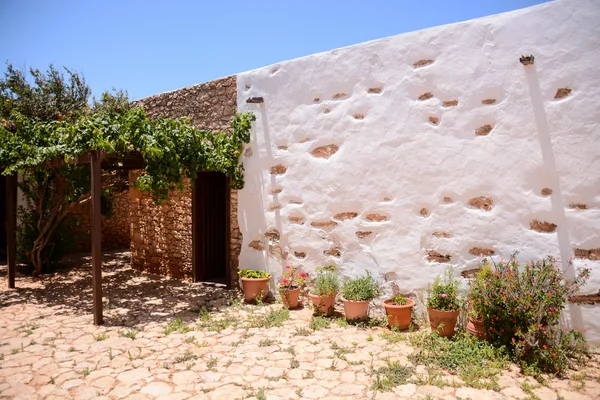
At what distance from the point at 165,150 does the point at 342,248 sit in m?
2.80

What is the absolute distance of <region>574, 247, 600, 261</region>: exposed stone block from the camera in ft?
12.9

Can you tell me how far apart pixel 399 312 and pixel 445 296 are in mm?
602

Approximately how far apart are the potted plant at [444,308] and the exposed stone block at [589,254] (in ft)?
3.95

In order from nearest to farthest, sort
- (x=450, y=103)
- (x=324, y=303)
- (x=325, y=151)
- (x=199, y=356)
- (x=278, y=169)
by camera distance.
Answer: (x=199, y=356)
(x=450, y=103)
(x=324, y=303)
(x=325, y=151)
(x=278, y=169)

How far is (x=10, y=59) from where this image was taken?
424 inches

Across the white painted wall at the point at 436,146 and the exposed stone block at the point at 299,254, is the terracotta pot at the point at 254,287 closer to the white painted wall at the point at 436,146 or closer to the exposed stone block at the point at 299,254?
the white painted wall at the point at 436,146

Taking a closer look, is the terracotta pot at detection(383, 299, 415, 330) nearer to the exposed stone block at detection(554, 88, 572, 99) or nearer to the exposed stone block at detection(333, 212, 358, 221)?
the exposed stone block at detection(333, 212, 358, 221)

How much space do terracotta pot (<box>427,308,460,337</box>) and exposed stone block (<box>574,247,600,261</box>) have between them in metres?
1.32

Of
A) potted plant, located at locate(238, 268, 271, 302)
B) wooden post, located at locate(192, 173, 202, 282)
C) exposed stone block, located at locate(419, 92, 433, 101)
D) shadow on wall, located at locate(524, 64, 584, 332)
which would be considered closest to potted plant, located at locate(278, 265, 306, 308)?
potted plant, located at locate(238, 268, 271, 302)

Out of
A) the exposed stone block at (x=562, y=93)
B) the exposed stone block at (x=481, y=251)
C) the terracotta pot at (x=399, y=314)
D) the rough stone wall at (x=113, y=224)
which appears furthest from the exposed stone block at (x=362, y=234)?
the rough stone wall at (x=113, y=224)

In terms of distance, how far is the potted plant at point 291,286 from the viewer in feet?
18.4

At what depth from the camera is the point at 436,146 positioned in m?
4.71

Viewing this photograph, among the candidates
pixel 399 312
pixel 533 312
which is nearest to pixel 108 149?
pixel 399 312

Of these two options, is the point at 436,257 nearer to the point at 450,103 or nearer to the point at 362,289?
the point at 362,289
